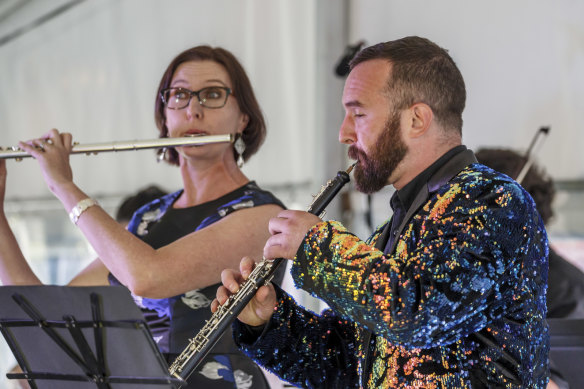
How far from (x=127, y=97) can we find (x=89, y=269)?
2.87 meters

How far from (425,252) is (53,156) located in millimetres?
1357

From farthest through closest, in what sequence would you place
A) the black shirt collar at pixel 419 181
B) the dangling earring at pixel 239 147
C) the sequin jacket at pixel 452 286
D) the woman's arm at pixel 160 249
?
1. the dangling earring at pixel 239 147
2. the woman's arm at pixel 160 249
3. the black shirt collar at pixel 419 181
4. the sequin jacket at pixel 452 286

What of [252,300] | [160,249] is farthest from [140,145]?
[252,300]

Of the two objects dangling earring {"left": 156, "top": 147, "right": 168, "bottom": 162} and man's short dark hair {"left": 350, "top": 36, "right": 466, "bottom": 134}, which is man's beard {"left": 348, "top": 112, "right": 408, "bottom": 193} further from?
dangling earring {"left": 156, "top": 147, "right": 168, "bottom": 162}

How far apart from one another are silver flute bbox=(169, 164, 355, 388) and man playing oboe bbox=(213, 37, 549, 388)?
0.03 meters

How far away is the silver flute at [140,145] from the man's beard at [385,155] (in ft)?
2.60

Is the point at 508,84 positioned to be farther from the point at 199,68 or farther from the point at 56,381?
the point at 56,381

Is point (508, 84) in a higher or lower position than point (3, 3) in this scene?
lower

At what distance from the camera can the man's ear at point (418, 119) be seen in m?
1.78

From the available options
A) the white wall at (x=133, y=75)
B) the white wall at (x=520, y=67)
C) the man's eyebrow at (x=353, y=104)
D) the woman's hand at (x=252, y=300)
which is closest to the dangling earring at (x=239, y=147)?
the woman's hand at (x=252, y=300)

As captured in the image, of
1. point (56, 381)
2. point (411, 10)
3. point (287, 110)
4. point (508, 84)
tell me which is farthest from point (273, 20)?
point (56, 381)

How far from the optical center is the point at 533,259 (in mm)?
1592

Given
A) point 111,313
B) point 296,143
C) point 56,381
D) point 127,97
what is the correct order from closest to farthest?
point 111,313 → point 56,381 → point 296,143 → point 127,97

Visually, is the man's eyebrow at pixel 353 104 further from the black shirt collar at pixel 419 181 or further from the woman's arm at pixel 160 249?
the woman's arm at pixel 160 249
